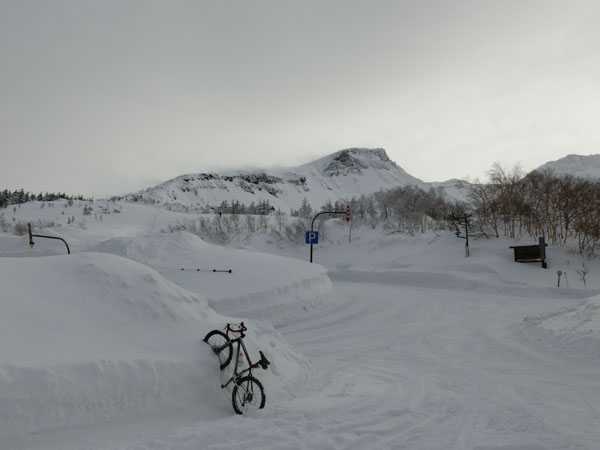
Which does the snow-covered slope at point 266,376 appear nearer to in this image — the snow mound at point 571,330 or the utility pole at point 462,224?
the snow mound at point 571,330

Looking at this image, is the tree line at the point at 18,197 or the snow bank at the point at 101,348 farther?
the tree line at the point at 18,197

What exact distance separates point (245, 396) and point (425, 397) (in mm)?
3451

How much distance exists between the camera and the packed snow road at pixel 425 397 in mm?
4758

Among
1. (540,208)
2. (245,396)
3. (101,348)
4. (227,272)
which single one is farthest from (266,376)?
(540,208)

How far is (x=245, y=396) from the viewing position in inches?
223

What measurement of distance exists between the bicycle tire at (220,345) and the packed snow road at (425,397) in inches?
44.1

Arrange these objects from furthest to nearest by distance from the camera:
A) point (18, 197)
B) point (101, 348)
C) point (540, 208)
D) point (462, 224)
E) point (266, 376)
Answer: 1. point (18, 197)
2. point (462, 224)
3. point (540, 208)
4. point (266, 376)
5. point (101, 348)

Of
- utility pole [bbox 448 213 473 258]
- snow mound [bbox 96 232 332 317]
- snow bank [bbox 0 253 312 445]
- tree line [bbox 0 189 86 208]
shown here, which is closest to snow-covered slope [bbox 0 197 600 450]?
snow bank [bbox 0 253 312 445]

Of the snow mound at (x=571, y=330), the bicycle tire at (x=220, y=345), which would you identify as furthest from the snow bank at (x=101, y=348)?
the snow mound at (x=571, y=330)

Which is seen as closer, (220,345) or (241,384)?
(241,384)

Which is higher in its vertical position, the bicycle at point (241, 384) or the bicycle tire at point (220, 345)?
the bicycle tire at point (220, 345)

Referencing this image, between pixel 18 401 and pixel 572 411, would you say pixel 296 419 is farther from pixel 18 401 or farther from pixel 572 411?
pixel 572 411

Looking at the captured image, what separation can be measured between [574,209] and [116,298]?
1501 inches

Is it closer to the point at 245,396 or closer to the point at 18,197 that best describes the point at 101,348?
the point at 245,396
